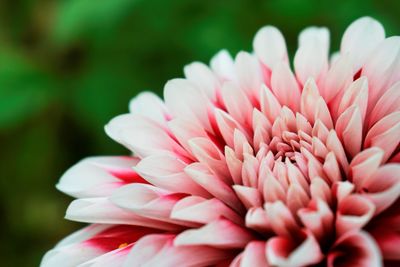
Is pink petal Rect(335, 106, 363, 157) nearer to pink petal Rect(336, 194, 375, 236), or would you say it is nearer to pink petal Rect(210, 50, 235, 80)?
pink petal Rect(336, 194, 375, 236)

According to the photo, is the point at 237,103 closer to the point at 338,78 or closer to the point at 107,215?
the point at 338,78

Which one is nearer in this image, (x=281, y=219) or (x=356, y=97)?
(x=281, y=219)

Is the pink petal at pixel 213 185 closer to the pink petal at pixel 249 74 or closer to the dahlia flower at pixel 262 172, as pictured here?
the dahlia flower at pixel 262 172

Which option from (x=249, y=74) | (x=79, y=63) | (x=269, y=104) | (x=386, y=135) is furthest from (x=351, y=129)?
(x=79, y=63)

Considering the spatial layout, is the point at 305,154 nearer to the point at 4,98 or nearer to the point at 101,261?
the point at 101,261

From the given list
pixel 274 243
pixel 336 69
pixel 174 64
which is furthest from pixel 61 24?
pixel 274 243

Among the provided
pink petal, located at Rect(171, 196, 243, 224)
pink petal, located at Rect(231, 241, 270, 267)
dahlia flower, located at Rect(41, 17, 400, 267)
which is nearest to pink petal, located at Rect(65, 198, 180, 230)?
dahlia flower, located at Rect(41, 17, 400, 267)
